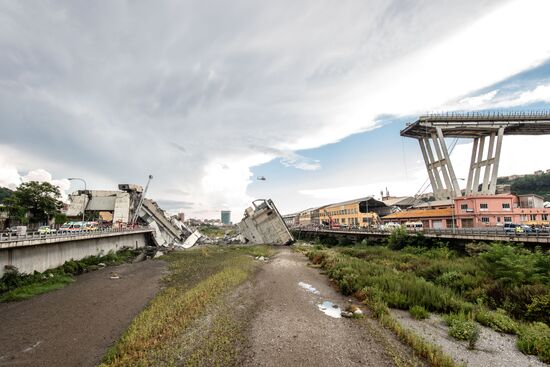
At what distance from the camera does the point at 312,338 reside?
1142 cm

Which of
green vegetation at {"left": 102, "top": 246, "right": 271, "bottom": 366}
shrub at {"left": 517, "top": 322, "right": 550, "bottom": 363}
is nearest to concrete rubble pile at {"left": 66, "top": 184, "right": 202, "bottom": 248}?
green vegetation at {"left": 102, "top": 246, "right": 271, "bottom": 366}

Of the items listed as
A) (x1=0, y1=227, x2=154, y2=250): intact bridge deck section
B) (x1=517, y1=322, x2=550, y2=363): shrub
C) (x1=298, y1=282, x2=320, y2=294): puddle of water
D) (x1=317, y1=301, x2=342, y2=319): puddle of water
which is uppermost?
(x1=0, y1=227, x2=154, y2=250): intact bridge deck section

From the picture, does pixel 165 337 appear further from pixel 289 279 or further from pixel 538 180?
A: pixel 538 180

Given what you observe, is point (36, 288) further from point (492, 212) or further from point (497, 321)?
point (492, 212)

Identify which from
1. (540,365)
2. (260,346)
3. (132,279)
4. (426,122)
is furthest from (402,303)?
(426,122)

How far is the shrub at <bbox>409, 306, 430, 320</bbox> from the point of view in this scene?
13789mm

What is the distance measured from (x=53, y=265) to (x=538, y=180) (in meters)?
155

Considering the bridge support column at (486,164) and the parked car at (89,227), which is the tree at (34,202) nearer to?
the parked car at (89,227)

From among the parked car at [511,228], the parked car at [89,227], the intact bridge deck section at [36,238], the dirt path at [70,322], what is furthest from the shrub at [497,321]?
the parked car at [89,227]

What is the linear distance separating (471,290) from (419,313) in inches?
240

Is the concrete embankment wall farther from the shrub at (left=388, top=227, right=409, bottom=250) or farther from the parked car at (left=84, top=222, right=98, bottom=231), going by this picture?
the shrub at (left=388, top=227, right=409, bottom=250)

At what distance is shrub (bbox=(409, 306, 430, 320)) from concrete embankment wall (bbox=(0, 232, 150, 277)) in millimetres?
26718

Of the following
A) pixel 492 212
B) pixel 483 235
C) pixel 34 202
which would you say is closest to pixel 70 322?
pixel 34 202

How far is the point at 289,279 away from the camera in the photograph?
23844 mm
